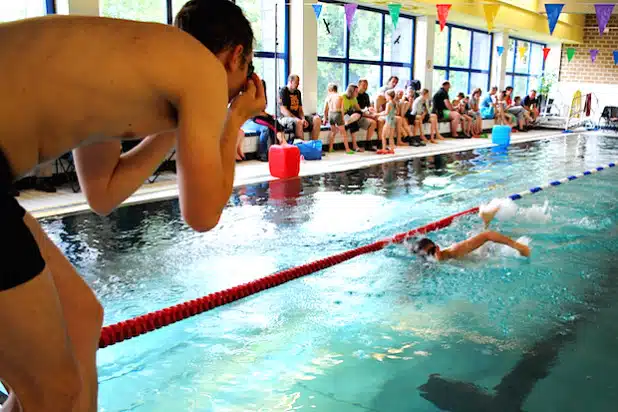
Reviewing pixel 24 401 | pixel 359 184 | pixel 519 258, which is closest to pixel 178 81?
pixel 24 401

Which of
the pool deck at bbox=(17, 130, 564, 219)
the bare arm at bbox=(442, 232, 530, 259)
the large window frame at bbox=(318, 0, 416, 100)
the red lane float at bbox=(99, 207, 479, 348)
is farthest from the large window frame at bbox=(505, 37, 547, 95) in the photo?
the red lane float at bbox=(99, 207, 479, 348)

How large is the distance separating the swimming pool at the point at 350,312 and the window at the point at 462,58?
11.7 metres

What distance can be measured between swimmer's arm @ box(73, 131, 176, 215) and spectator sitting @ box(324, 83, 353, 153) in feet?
33.5

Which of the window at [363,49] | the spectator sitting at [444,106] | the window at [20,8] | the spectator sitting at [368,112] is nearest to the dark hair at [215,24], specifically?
the window at [20,8]

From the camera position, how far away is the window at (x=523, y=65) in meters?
22.9

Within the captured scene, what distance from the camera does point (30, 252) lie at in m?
1.26

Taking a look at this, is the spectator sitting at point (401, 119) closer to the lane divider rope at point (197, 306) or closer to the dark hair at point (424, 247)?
the dark hair at point (424, 247)

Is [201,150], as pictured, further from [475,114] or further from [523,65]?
[523,65]

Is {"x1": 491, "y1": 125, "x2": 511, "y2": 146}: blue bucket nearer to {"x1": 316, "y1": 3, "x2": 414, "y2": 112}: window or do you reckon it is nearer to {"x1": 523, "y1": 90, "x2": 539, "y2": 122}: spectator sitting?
{"x1": 316, "y1": 3, "x2": 414, "y2": 112}: window

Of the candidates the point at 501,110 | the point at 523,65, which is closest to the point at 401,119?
the point at 501,110

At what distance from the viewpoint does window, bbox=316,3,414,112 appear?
1323cm

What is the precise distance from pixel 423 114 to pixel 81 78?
13.9 meters

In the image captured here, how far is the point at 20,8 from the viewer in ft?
26.2

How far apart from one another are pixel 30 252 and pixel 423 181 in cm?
780
